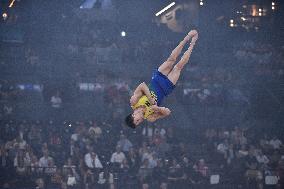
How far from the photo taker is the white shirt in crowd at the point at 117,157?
15.5 metres

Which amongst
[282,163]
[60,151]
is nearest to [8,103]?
[60,151]

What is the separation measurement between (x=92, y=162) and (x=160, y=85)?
572 cm

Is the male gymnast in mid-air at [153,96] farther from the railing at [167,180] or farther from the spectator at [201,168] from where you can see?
the spectator at [201,168]

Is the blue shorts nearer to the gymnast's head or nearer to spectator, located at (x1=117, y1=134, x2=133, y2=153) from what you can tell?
the gymnast's head

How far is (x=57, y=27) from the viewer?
21.3 m

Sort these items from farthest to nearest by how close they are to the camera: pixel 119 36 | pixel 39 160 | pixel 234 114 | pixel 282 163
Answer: pixel 119 36 < pixel 234 114 < pixel 282 163 < pixel 39 160

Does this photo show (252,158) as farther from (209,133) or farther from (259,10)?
(259,10)

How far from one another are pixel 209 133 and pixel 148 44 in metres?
5.31

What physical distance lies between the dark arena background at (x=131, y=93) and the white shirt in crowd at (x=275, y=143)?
2.2 inches

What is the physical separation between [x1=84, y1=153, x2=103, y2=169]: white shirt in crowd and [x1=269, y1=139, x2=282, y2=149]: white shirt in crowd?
5.76 meters

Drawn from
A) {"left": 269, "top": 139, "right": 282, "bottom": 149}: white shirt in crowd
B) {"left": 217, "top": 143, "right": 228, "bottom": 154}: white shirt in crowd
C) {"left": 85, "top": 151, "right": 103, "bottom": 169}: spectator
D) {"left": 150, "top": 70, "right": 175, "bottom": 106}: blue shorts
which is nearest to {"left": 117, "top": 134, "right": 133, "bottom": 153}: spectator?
{"left": 85, "top": 151, "right": 103, "bottom": 169}: spectator

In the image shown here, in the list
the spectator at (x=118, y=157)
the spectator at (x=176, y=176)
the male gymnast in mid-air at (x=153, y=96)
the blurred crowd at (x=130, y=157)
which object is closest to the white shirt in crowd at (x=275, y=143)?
the blurred crowd at (x=130, y=157)

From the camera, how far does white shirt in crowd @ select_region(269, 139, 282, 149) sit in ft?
56.3

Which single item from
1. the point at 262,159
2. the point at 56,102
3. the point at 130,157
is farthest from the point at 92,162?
the point at 262,159
